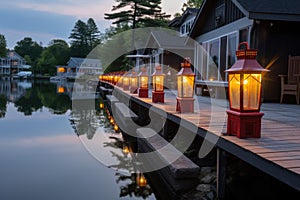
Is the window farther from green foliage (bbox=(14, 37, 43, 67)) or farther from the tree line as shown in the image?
green foliage (bbox=(14, 37, 43, 67))

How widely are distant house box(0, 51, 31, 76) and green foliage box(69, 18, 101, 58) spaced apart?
1290 cm

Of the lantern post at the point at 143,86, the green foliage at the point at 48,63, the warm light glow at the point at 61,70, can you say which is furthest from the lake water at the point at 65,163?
the green foliage at the point at 48,63

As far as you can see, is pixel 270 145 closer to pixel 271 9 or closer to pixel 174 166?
pixel 174 166

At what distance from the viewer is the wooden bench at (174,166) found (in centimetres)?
417

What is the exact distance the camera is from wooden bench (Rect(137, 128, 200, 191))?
4.17 metres

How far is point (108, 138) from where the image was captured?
8414mm

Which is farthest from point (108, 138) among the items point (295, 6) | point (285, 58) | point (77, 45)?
point (77, 45)

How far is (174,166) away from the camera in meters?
4.25

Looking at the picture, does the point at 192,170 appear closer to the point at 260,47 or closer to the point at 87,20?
the point at 260,47

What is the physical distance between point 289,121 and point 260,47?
3.06 metres

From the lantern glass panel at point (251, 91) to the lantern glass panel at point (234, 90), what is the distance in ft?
0.25

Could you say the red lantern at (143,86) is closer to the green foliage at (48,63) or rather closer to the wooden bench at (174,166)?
the wooden bench at (174,166)

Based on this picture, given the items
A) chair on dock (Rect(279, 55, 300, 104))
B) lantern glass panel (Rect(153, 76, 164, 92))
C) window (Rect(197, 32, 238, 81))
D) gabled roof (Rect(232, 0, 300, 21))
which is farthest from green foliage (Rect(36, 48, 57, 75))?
chair on dock (Rect(279, 55, 300, 104))

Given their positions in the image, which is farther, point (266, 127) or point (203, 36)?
point (203, 36)
